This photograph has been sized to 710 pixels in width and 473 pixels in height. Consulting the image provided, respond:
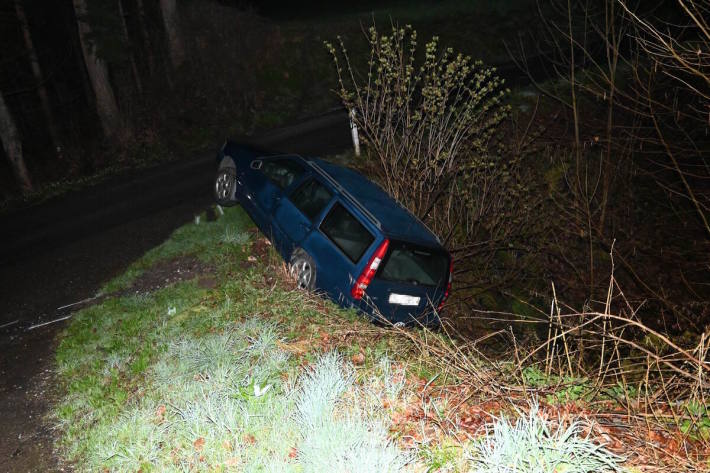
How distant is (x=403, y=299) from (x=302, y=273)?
63.3 inches

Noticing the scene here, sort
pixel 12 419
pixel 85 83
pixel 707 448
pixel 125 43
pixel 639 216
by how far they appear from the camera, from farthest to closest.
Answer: pixel 85 83, pixel 125 43, pixel 639 216, pixel 12 419, pixel 707 448

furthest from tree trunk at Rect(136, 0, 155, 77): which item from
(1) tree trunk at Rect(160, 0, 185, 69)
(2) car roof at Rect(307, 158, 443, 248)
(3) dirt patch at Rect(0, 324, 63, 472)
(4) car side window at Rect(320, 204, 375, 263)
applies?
(4) car side window at Rect(320, 204, 375, 263)

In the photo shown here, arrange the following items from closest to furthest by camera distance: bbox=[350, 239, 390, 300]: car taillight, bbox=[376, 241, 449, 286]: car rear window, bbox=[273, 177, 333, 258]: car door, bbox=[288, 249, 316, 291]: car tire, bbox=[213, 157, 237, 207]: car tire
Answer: bbox=[350, 239, 390, 300]: car taillight → bbox=[376, 241, 449, 286]: car rear window → bbox=[288, 249, 316, 291]: car tire → bbox=[273, 177, 333, 258]: car door → bbox=[213, 157, 237, 207]: car tire

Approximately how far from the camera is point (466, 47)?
25062mm

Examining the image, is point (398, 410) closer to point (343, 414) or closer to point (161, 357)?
point (343, 414)

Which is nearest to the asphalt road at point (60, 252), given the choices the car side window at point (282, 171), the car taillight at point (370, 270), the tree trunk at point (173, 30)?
the car side window at point (282, 171)

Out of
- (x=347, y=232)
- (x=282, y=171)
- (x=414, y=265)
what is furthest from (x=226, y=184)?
(x=414, y=265)

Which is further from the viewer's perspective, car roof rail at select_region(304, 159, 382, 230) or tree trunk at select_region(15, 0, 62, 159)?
tree trunk at select_region(15, 0, 62, 159)

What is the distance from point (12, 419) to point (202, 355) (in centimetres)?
211

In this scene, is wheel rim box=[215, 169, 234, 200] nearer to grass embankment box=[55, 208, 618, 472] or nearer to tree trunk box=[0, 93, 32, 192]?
grass embankment box=[55, 208, 618, 472]

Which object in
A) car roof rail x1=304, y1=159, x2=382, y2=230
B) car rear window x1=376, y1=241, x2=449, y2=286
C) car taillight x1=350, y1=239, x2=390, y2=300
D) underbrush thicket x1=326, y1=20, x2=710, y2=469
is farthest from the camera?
underbrush thicket x1=326, y1=20, x2=710, y2=469

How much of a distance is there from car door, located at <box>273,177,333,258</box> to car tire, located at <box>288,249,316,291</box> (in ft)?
0.66

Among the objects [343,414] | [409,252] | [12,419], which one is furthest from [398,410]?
[12,419]

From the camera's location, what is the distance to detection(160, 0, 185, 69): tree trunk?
757 inches
